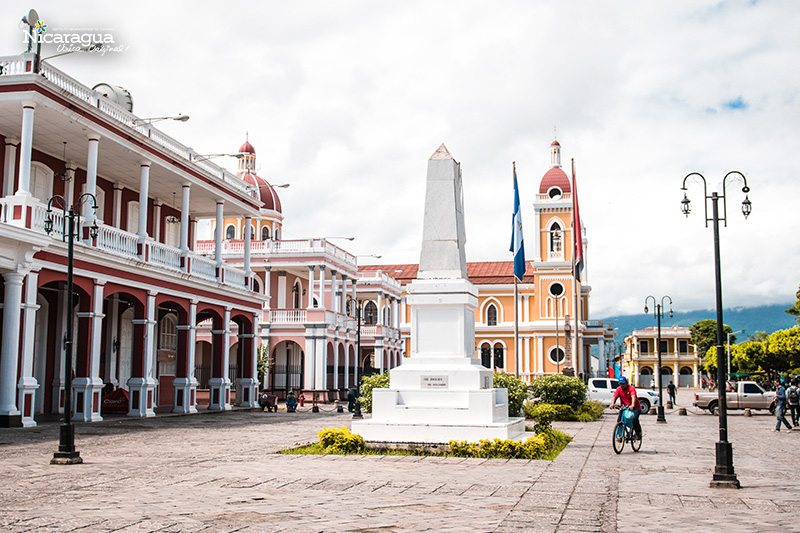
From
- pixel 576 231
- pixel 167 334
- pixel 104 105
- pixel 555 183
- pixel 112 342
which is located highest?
pixel 555 183

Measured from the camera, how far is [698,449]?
16.1 m

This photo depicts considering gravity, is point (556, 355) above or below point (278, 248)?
below

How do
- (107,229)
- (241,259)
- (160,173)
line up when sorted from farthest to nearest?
(241,259) → (160,173) → (107,229)

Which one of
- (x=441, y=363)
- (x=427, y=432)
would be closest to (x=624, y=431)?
(x=441, y=363)

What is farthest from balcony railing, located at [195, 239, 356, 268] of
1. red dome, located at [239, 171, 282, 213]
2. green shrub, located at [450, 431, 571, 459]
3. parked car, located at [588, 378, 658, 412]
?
green shrub, located at [450, 431, 571, 459]

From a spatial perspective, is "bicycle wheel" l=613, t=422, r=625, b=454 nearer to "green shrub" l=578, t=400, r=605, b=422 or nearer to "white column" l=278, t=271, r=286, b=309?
"green shrub" l=578, t=400, r=605, b=422

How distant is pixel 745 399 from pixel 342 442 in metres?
24.8

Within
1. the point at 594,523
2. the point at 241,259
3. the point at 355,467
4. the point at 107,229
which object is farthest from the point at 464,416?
the point at 241,259

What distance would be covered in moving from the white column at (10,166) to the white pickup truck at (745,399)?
27.6 meters

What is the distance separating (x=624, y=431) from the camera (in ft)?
49.4

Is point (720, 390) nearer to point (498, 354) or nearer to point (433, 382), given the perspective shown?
point (433, 382)

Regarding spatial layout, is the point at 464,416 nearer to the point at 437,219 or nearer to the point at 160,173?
the point at 437,219

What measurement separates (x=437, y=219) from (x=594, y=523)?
8598 mm

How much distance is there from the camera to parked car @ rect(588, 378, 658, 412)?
3272 cm
